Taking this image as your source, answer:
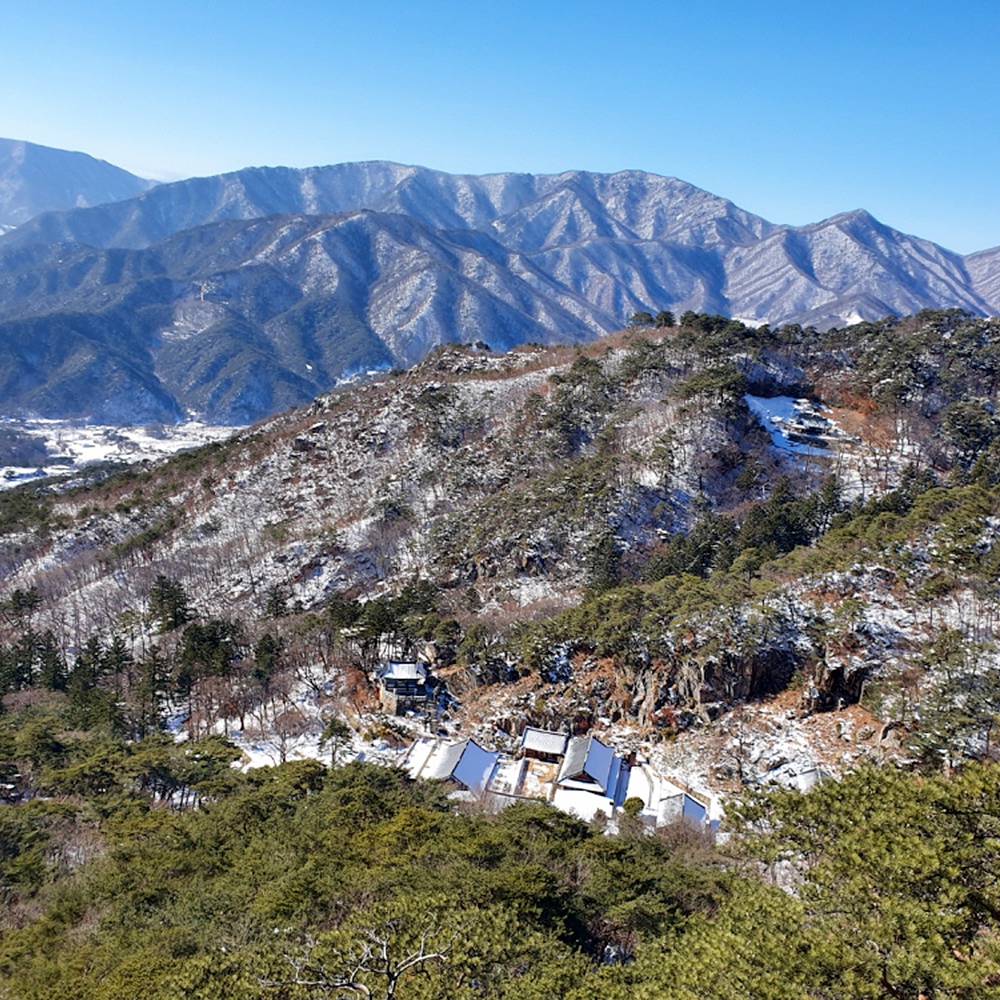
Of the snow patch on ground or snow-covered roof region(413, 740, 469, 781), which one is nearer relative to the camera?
snow-covered roof region(413, 740, 469, 781)

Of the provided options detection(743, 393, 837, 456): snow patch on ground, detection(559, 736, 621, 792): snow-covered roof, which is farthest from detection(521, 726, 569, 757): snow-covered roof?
detection(743, 393, 837, 456): snow patch on ground

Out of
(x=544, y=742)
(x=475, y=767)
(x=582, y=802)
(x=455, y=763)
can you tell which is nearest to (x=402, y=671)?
(x=455, y=763)

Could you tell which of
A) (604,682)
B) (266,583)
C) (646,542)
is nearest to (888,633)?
(604,682)

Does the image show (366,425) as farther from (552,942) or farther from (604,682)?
(552,942)

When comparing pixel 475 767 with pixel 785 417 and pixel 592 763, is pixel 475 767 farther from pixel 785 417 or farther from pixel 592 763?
pixel 785 417

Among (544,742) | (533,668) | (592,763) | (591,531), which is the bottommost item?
(544,742)

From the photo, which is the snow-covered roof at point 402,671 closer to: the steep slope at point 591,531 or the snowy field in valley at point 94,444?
the steep slope at point 591,531

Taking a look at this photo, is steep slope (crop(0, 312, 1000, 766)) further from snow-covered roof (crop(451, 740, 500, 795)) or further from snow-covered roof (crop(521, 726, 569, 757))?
snow-covered roof (crop(451, 740, 500, 795))

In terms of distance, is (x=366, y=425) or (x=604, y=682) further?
(x=366, y=425)
